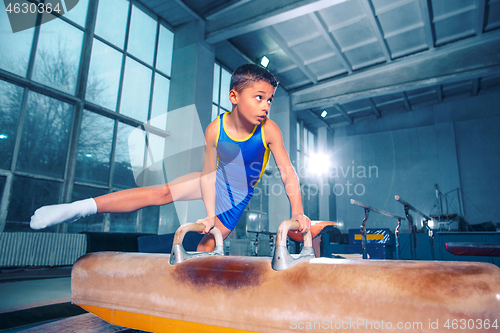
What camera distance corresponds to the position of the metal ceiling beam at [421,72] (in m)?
7.83

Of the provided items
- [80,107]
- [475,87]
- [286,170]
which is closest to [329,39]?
[80,107]

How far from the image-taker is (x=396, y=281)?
0.65 meters

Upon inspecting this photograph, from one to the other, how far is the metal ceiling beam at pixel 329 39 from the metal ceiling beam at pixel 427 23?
6.88 ft

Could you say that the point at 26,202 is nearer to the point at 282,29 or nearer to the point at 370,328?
the point at 370,328

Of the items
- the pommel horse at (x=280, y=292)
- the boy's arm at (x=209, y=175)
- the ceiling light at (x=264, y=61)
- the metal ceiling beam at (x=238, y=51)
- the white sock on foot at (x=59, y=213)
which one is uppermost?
the metal ceiling beam at (x=238, y=51)

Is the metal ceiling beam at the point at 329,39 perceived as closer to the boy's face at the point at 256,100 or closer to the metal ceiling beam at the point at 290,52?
the metal ceiling beam at the point at 290,52

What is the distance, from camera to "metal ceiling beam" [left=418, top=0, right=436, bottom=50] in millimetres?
6758

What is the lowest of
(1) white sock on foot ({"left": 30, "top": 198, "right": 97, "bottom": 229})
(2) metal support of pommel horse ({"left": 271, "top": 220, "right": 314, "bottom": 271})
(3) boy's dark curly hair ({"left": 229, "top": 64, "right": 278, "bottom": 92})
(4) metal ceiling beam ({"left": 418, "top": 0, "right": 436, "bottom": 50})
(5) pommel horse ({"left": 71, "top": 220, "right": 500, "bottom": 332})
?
(5) pommel horse ({"left": 71, "top": 220, "right": 500, "bottom": 332})

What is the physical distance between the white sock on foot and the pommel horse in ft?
0.61

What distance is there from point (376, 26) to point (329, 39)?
3.82ft

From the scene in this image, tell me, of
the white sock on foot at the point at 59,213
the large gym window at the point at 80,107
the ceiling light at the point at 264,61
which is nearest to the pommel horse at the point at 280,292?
the white sock on foot at the point at 59,213

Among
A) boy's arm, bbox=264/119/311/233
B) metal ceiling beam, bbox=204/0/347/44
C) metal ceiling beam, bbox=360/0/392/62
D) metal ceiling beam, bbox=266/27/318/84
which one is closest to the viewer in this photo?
boy's arm, bbox=264/119/311/233

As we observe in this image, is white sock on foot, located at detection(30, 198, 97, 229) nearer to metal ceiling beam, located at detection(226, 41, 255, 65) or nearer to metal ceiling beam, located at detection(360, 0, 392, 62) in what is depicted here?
metal ceiling beam, located at detection(360, 0, 392, 62)

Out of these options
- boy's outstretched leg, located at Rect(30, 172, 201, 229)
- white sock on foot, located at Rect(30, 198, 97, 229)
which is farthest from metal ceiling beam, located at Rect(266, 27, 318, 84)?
white sock on foot, located at Rect(30, 198, 97, 229)
